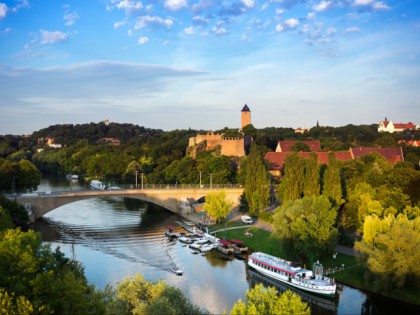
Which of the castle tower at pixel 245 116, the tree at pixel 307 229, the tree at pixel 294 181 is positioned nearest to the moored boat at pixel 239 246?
the tree at pixel 307 229

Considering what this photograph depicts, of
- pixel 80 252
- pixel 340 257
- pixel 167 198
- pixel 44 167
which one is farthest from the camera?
pixel 44 167

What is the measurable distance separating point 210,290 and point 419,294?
53.6 ft

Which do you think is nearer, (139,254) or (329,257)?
(329,257)

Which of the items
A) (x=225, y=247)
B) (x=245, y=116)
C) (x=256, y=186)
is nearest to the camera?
(x=225, y=247)

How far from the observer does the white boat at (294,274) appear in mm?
38438

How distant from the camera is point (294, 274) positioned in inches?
1619

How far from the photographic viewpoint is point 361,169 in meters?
66.3

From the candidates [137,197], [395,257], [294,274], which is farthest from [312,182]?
[137,197]

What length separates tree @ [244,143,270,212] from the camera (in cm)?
6438

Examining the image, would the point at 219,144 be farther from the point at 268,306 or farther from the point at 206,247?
the point at 268,306

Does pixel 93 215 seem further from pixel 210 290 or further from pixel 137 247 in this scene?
pixel 210 290

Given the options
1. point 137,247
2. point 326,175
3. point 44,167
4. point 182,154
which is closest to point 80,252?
point 137,247

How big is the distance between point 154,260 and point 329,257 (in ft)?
56.9

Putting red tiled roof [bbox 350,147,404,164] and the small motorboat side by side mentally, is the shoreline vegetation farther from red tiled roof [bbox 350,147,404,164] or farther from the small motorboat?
red tiled roof [bbox 350,147,404,164]
